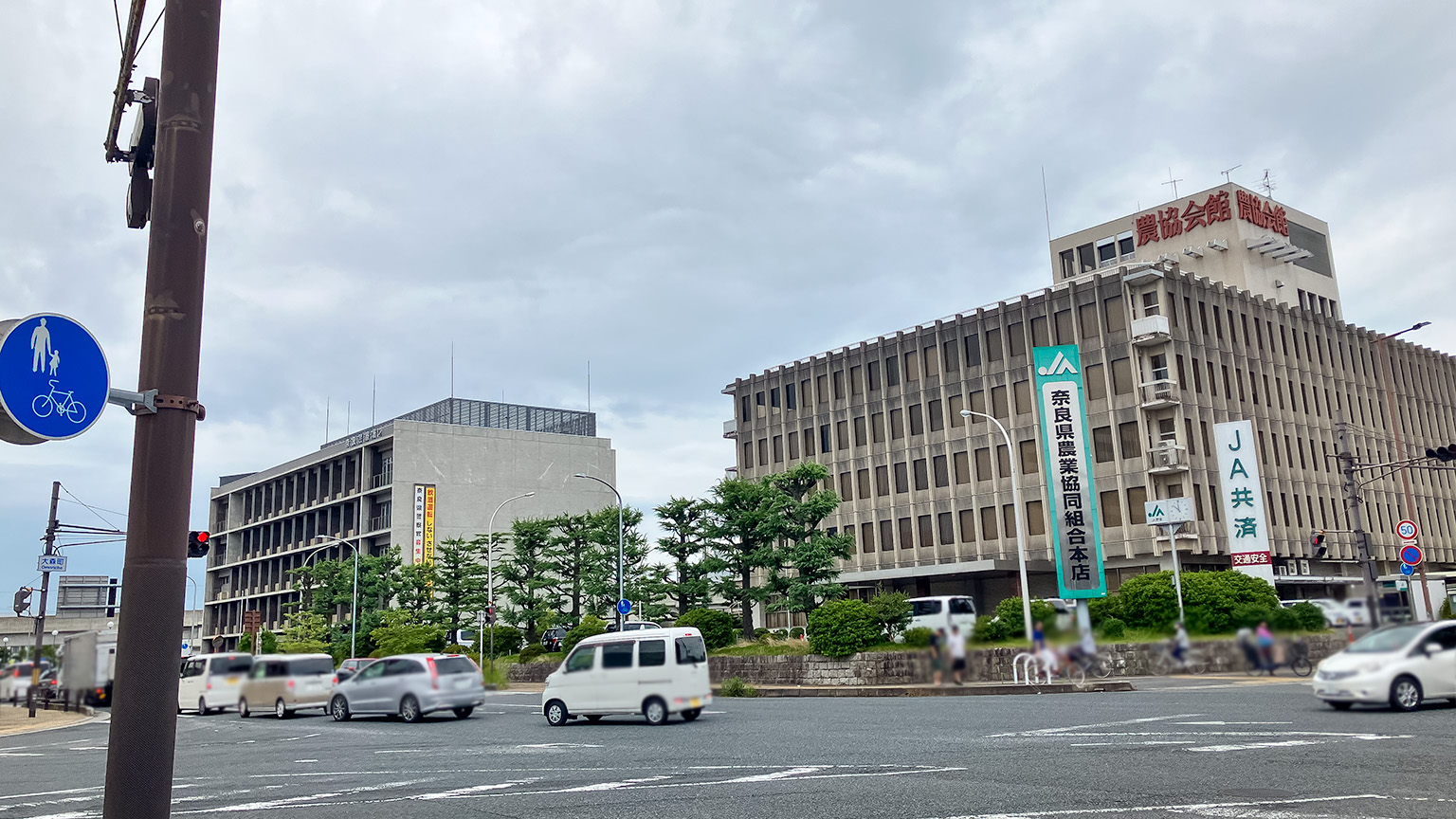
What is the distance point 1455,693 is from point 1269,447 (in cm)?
4615

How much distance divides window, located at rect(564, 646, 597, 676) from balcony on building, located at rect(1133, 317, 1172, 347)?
119 feet

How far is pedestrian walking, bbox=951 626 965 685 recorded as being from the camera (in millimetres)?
10281

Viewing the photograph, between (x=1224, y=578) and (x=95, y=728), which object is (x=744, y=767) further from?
(x=95, y=728)

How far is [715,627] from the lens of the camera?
4038 cm

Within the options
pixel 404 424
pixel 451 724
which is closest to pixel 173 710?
pixel 451 724

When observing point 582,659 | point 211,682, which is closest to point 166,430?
point 582,659

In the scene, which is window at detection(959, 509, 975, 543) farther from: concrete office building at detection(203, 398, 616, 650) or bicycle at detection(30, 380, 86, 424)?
bicycle at detection(30, 380, 86, 424)

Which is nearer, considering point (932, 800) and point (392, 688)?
point (932, 800)

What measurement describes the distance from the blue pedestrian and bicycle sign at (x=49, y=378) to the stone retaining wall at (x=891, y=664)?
6936mm

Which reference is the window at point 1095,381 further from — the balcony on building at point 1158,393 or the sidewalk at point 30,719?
the sidewalk at point 30,719

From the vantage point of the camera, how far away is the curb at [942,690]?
60.1 ft

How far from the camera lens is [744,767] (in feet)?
40.0

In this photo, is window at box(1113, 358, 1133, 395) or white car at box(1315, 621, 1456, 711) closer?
white car at box(1315, 621, 1456, 711)

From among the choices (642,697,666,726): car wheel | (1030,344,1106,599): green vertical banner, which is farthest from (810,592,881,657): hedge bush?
(1030,344,1106,599): green vertical banner
